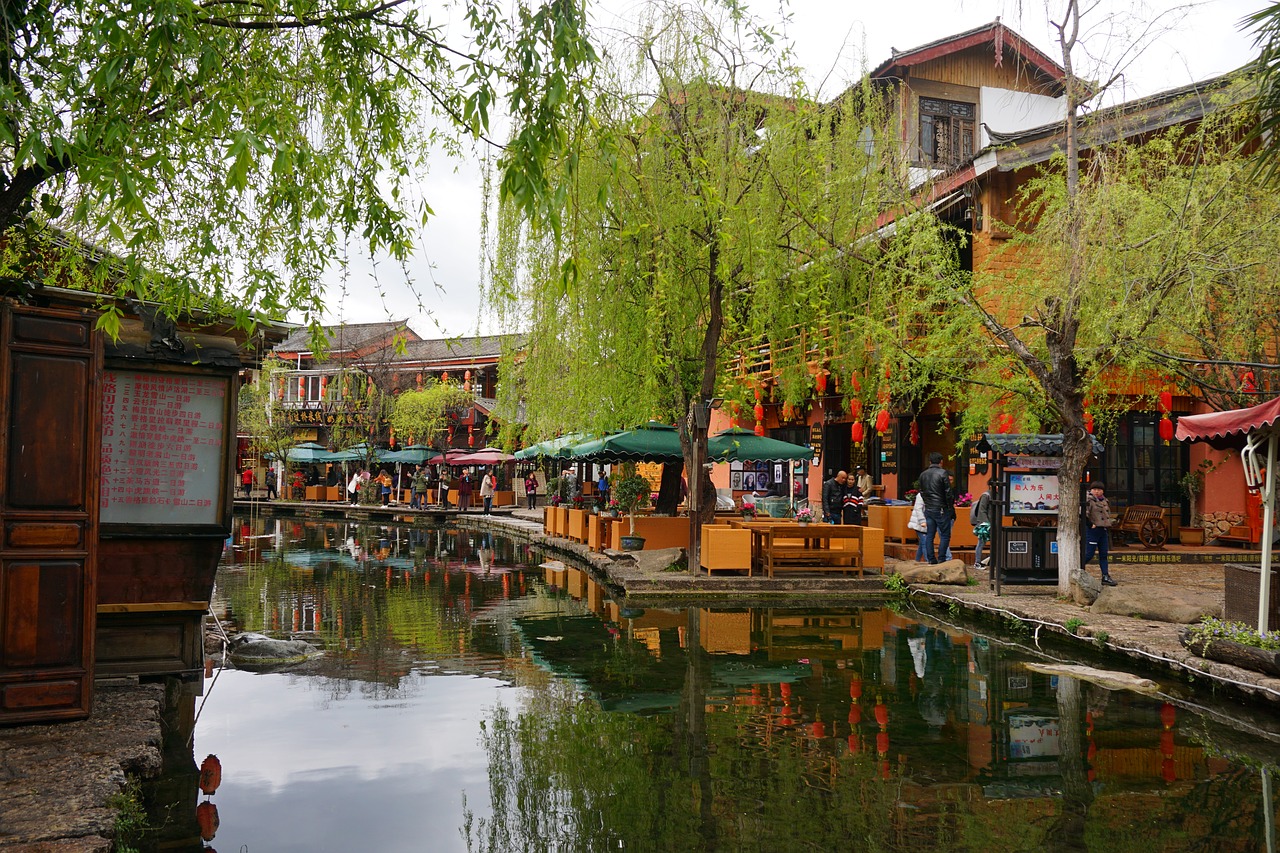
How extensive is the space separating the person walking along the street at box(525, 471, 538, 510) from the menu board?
29.5 meters

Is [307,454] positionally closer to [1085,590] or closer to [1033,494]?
[1033,494]

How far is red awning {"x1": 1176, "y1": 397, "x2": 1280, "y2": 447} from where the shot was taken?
8.53 m

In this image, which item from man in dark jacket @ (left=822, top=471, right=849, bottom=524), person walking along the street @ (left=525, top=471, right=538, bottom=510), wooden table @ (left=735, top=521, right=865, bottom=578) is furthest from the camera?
person walking along the street @ (left=525, top=471, right=538, bottom=510)

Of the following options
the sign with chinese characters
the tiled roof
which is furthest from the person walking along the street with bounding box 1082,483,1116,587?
the tiled roof

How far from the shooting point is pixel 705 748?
21.1 ft

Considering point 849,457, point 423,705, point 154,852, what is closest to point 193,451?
point 423,705

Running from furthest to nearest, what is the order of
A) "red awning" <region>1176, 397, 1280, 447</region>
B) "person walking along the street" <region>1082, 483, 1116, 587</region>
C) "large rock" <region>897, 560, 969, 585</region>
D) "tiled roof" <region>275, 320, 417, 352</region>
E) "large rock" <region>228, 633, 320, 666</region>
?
"tiled roof" <region>275, 320, 417, 352</region>, "large rock" <region>897, 560, 969, 585</region>, "person walking along the street" <region>1082, 483, 1116, 587</region>, "large rock" <region>228, 633, 320, 666</region>, "red awning" <region>1176, 397, 1280, 447</region>

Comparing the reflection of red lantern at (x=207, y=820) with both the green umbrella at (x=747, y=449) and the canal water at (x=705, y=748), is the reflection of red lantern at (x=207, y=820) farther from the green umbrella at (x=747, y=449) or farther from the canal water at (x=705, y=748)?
the green umbrella at (x=747, y=449)

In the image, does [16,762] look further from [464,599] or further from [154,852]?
[464,599]

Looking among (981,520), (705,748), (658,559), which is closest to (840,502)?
(981,520)

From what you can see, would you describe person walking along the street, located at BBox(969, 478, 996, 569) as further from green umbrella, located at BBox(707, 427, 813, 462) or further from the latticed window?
the latticed window

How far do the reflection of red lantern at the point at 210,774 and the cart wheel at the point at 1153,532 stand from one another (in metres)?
18.0

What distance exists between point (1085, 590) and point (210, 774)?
32.6 ft

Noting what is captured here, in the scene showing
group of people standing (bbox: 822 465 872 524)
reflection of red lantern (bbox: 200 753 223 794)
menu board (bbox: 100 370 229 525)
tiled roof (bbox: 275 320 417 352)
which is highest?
tiled roof (bbox: 275 320 417 352)
